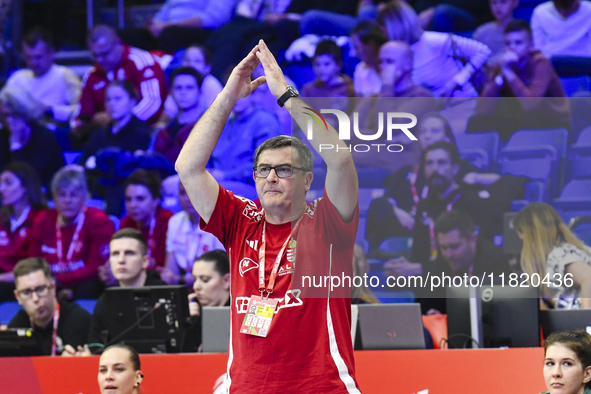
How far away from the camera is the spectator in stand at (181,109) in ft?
23.5

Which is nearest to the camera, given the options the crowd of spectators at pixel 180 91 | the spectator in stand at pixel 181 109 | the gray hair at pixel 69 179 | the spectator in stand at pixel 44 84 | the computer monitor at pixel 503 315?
the computer monitor at pixel 503 315

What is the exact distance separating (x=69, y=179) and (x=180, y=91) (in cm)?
146

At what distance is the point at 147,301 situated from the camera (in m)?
3.85

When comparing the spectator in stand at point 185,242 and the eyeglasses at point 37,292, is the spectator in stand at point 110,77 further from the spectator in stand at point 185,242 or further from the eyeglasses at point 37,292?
the eyeglasses at point 37,292

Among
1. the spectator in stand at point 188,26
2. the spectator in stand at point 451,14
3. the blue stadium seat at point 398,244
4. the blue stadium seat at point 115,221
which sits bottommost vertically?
the blue stadium seat at point 398,244

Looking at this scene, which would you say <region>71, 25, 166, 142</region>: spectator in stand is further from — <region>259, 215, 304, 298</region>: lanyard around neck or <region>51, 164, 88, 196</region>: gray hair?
<region>259, 215, 304, 298</region>: lanyard around neck

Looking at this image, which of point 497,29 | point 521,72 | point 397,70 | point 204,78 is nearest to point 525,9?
point 497,29

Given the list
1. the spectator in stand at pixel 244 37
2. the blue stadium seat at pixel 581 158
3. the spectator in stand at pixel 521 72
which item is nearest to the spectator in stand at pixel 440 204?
the blue stadium seat at pixel 581 158

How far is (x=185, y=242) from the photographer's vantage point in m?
6.48

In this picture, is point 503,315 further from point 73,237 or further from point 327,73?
point 73,237

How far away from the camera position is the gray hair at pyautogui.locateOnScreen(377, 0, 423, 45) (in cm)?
661

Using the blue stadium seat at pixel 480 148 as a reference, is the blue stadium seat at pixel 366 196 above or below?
below

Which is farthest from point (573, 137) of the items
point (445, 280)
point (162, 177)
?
point (162, 177)

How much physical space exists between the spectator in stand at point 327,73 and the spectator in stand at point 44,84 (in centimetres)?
319
